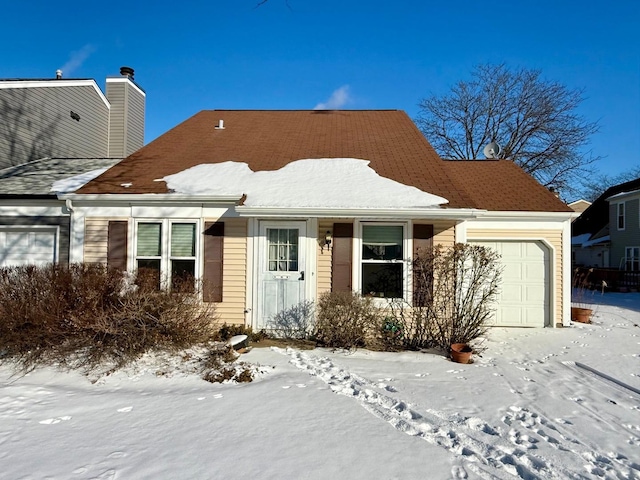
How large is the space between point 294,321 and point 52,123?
436 inches

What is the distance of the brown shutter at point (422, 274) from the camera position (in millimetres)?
7055

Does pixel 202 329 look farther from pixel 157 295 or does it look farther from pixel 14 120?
pixel 14 120

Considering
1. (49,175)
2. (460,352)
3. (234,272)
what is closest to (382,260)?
(460,352)

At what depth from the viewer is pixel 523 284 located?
30.2 feet

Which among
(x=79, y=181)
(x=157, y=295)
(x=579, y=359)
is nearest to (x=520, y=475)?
(x=579, y=359)

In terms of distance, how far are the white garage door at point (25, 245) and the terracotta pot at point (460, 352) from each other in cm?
816

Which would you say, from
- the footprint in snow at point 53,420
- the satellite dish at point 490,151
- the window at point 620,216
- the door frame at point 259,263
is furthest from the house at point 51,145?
the window at point 620,216

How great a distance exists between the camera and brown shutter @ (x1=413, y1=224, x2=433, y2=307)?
7055mm

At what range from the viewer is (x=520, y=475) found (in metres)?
3.15

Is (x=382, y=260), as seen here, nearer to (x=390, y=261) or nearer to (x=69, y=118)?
(x=390, y=261)

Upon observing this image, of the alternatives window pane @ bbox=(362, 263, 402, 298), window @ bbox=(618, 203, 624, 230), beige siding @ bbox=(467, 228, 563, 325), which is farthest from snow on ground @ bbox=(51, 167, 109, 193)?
window @ bbox=(618, 203, 624, 230)

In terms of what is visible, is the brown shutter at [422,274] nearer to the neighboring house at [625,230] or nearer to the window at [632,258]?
the neighboring house at [625,230]

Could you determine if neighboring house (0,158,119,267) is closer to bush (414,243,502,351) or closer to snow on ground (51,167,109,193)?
snow on ground (51,167,109,193)

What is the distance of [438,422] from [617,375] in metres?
3.54
